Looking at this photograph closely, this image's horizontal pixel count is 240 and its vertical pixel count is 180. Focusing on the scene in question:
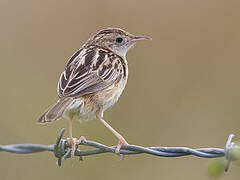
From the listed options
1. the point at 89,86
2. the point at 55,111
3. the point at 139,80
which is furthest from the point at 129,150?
the point at 139,80

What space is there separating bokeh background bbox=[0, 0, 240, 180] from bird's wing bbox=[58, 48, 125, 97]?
2.34m

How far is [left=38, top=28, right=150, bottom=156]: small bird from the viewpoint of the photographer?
5215 mm

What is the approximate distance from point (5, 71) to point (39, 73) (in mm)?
646

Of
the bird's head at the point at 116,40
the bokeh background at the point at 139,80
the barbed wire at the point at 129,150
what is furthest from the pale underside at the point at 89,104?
the bokeh background at the point at 139,80

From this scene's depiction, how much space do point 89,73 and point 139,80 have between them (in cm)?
393

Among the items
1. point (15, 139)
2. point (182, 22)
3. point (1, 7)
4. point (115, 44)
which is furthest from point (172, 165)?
point (1, 7)

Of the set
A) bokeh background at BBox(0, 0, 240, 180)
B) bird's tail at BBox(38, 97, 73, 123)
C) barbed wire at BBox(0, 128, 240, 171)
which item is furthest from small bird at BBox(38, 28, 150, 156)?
bokeh background at BBox(0, 0, 240, 180)

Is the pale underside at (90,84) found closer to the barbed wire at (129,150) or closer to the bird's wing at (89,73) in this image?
the bird's wing at (89,73)

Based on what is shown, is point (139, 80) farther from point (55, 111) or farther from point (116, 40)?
point (55, 111)

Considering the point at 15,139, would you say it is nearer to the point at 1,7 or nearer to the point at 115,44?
the point at 115,44

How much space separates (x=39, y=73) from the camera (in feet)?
31.2

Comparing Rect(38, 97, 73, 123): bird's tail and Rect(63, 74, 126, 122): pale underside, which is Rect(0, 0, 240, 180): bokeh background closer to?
Rect(63, 74, 126, 122): pale underside

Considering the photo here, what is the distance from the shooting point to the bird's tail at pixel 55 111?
466 centimetres

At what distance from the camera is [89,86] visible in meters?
5.48
